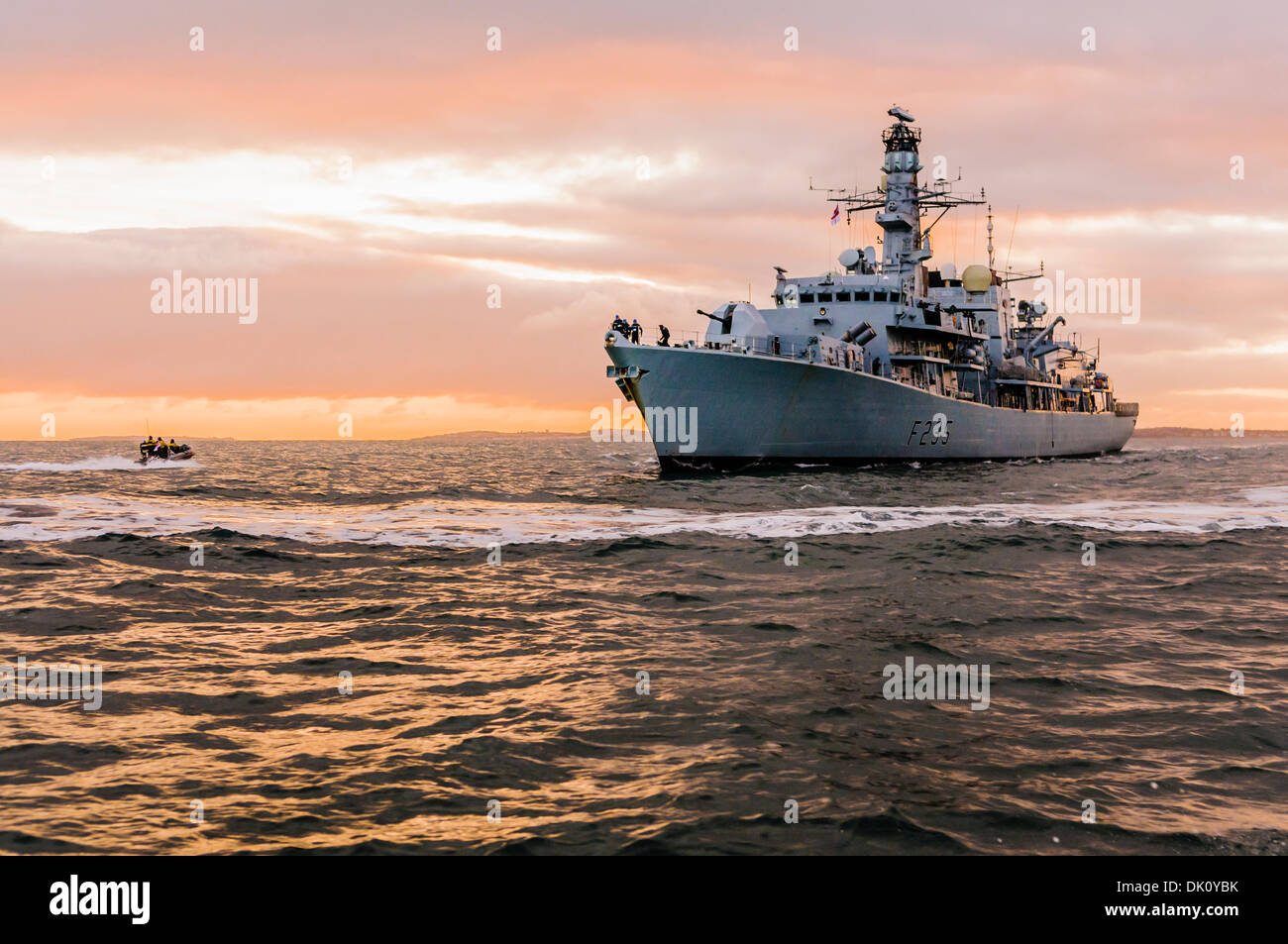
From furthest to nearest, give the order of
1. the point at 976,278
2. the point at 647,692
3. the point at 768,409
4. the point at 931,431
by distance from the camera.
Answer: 1. the point at 976,278
2. the point at 931,431
3. the point at 768,409
4. the point at 647,692

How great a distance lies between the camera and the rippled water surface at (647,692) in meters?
6.50

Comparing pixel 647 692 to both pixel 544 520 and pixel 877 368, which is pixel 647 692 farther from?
pixel 877 368

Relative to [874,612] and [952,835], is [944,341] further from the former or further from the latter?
[952,835]

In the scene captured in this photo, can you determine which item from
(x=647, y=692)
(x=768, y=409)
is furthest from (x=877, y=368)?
(x=647, y=692)

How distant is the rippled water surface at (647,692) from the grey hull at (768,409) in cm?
1726

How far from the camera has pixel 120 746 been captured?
8.02 metres

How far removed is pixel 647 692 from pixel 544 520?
57.3 ft

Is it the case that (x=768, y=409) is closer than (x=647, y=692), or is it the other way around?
(x=647, y=692)

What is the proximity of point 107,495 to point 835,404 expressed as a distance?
3254 centimetres

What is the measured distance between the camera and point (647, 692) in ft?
Result: 31.8

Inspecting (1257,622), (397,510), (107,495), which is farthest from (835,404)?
(107,495)

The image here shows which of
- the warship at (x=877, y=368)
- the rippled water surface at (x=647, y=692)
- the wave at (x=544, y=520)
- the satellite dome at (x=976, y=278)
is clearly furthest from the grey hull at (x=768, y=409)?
the satellite dome at (x=976, y=278)

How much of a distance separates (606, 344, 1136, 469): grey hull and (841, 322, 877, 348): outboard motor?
3695 mm

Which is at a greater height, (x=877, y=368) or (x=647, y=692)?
(x=877, y=368)
